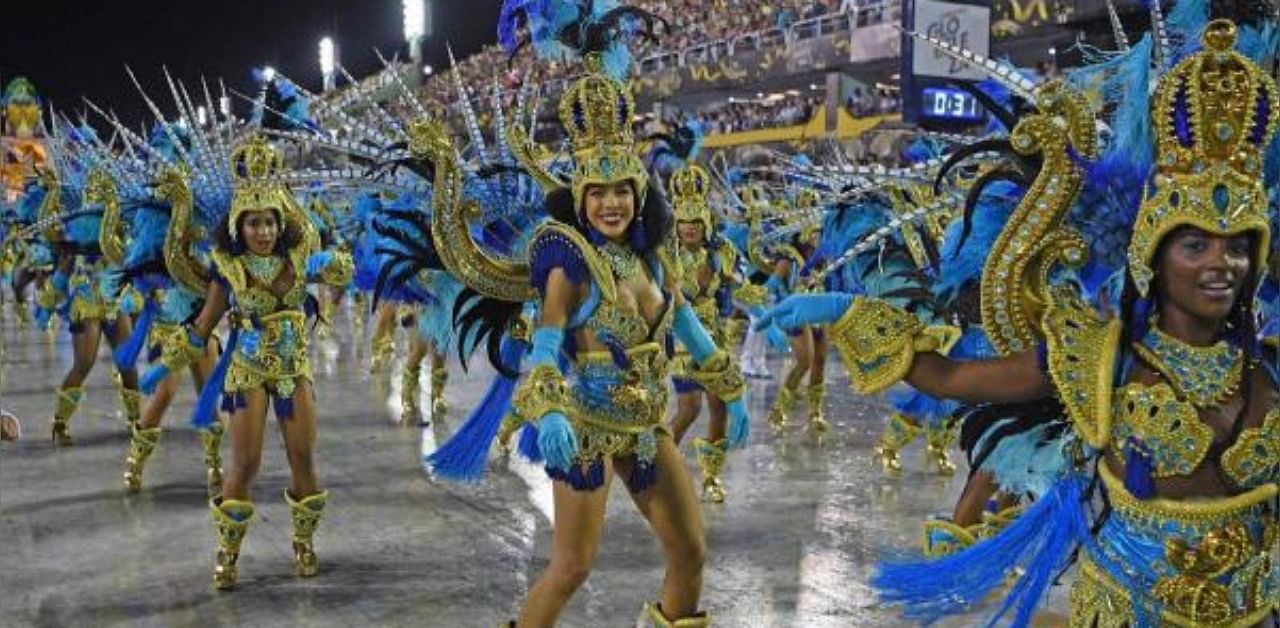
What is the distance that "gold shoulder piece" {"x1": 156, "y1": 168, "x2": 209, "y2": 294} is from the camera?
6.16 m

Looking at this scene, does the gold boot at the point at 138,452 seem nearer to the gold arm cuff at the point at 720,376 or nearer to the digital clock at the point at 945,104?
the gold arm cuff at the point at 720,376

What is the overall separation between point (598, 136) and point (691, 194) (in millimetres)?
3808

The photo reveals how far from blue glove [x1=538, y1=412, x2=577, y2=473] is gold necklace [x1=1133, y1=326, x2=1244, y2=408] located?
5.48 ft

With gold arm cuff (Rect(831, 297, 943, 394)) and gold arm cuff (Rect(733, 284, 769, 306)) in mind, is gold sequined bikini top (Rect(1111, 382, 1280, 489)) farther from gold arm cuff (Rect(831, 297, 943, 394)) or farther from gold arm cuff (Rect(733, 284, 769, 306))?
gold arm cuff (Rect(733, 284, 769, 306))

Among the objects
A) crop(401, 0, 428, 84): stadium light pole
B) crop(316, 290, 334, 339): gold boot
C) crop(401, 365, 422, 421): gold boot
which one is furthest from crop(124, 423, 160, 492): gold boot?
crop(401, 0, 428, 84): stadium light pole

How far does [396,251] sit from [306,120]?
2.62m

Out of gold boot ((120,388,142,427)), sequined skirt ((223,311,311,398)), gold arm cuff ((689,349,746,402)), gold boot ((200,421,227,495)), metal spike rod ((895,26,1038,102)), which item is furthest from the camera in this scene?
gold boot ((120,388,142,427))

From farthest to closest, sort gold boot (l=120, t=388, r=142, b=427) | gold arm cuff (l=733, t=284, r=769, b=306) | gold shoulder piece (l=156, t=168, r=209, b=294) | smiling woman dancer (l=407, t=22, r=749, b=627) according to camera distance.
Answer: gold boot (l=120, t=388, r=142, b=427) < gold arm cuff (l=733, t=284, r=769, b=306) < gold shoulder piece (l=156, t=168, r=209, b=294) < smiling woman dancer (l=407, t=22, r=749, b=627)

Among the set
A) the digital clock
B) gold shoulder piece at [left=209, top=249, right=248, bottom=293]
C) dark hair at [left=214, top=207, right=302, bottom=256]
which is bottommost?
gold shoulder piece at [left=209, top=249, right=248, bottom=293]

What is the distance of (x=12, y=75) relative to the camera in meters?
30.1

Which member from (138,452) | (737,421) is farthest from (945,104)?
(737,421)

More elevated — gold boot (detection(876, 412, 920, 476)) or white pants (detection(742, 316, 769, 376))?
white pants (detection(742, 316, 769, 376))

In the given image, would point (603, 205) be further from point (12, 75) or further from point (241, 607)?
point (12, 75)

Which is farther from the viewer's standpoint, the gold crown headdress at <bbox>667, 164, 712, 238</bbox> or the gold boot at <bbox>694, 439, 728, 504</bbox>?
the gold crown headdress at <bbox>667, 164, 712, 238</bbox>
